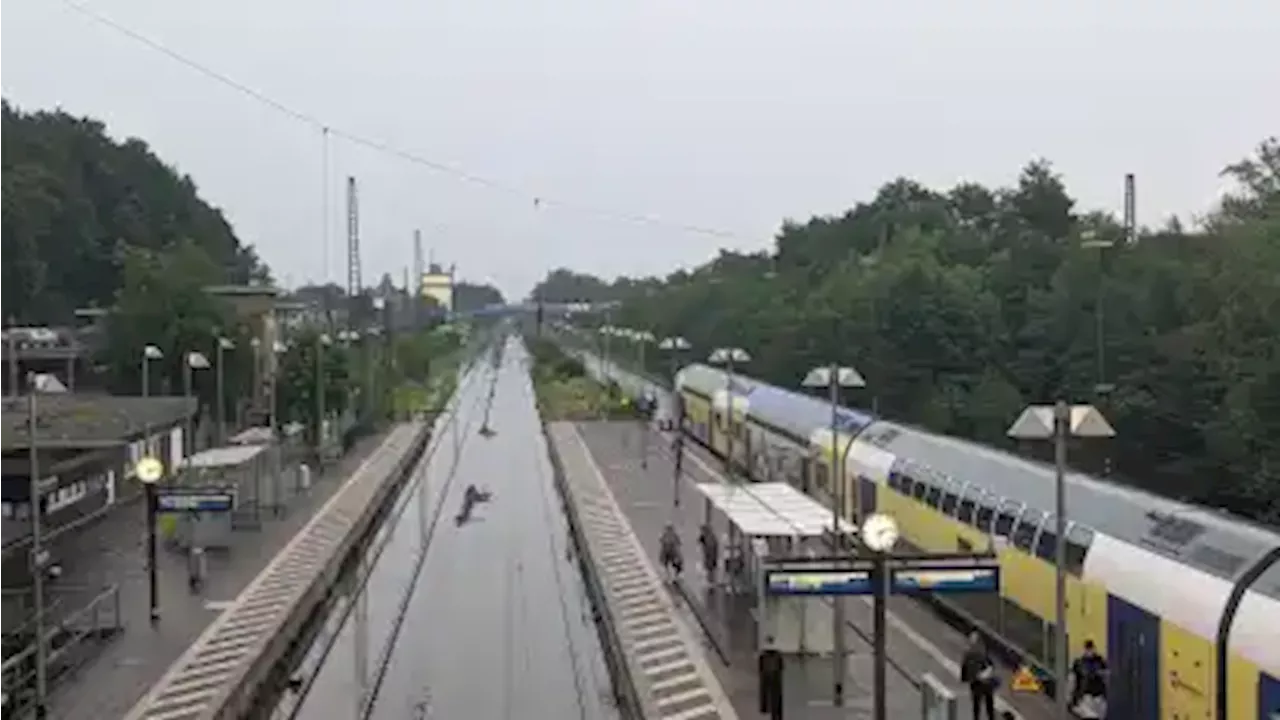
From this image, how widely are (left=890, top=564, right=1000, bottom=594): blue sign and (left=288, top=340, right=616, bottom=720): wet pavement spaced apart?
19.2ft

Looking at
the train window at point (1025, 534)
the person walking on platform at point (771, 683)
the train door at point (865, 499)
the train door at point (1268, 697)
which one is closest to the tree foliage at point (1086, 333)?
the train door at point (865, 499)

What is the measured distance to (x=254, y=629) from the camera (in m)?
31.5

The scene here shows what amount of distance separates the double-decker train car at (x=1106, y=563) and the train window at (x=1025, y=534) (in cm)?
3

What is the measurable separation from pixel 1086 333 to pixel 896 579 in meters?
31.5

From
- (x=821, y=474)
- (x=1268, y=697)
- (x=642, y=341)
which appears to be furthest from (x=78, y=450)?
(x=642, y=341)

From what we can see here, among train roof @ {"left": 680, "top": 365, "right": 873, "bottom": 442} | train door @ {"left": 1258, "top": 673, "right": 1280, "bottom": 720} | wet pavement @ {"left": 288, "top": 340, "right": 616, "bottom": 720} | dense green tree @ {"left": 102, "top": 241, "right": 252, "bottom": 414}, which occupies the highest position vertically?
dense green tree @ {"left": 102, "top": 241, "right": 252, "bottom": 414}

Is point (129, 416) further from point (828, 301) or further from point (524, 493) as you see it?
point (828, 301)

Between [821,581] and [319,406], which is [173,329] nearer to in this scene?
[319,406]

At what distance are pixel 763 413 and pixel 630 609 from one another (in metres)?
24.0

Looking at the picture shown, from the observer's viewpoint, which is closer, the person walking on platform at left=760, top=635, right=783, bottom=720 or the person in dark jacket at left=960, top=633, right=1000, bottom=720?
the person in dark jacket at left=960, top=633, right=1000, bottom=720

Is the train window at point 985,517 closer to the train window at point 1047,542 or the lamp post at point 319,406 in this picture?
the train window at point 1047,542

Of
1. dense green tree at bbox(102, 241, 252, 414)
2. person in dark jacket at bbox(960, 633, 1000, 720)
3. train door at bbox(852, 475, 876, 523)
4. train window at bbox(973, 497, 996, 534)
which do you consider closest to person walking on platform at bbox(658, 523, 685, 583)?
train door at bbox(852, 475, 876, 523)

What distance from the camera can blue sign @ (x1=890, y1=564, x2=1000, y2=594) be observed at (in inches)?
944

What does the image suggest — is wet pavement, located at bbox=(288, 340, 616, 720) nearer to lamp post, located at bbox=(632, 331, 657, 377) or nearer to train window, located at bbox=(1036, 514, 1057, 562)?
train window, located at bbox=(1036, 514, 1057, 562)
